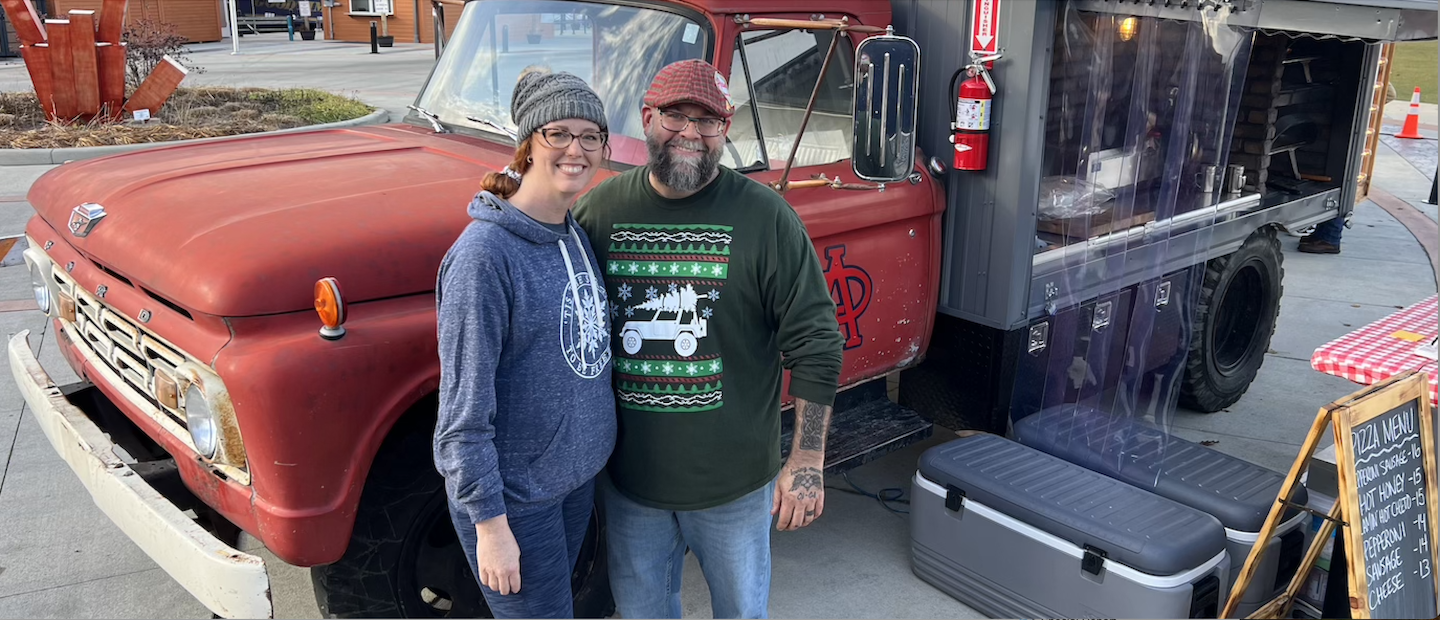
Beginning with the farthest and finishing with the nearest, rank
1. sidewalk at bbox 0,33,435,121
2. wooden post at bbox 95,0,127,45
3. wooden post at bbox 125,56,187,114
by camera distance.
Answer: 1. sidewalk at bbox 0,33,435,121
2. wooden post at bbox 125,56,187,114
3. wooden post at bbox 95,0,127,45

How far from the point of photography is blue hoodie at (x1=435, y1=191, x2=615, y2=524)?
6.86 feet

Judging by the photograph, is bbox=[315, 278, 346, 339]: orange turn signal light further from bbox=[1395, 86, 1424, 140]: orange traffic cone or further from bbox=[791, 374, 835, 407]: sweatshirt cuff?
bbox=[1395, 86, 1424, 140]: orange traffic cone

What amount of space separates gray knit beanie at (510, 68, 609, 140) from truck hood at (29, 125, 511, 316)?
708 mm

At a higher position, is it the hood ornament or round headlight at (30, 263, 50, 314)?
the hood ornament

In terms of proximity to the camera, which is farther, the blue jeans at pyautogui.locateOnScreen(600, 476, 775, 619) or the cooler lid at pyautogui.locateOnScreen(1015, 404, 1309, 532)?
the cooler lid at pyautogui.locateOnScreen(1015, 404, 1309, 532)

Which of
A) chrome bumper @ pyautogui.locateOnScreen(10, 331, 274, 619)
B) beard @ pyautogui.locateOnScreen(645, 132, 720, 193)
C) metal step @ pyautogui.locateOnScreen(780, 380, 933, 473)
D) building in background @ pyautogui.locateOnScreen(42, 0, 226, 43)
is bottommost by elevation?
metal step @ pyautogui.locateOnScreen(780, 380, 933, 473)

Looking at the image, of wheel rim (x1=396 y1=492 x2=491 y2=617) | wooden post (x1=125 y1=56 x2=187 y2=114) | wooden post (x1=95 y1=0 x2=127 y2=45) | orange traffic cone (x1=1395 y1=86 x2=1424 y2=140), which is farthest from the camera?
orange traffic cone (x1=1395 y1=86 x2=1424 y2=140)

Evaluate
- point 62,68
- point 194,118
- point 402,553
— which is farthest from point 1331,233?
point 62,68

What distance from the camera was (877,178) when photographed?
3.31 meters

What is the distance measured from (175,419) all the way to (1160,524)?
9.27 ft

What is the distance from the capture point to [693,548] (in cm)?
265

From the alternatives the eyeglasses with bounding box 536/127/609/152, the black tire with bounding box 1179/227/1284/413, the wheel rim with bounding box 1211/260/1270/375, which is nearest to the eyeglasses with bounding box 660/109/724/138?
the eyeglasses with bounding box 536/127/609/152

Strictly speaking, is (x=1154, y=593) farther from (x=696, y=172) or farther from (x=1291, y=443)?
(x=1291, y=443)

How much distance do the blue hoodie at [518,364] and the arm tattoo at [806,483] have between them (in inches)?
17.2
